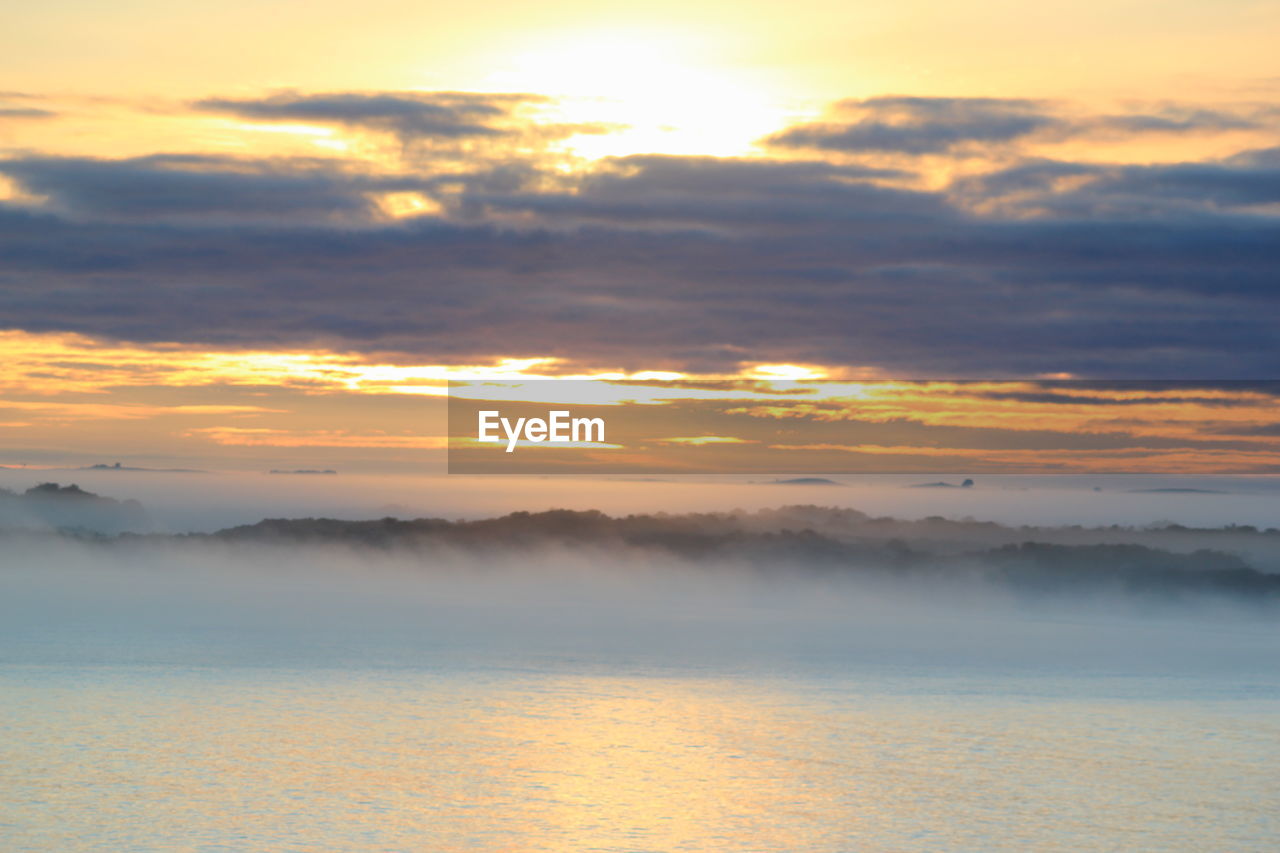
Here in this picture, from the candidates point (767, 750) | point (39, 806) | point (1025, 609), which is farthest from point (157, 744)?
point (1025, 609)

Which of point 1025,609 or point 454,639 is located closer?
point 454,639

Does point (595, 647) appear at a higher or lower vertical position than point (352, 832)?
lower

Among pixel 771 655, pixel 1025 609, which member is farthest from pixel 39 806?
pixel 1025 609

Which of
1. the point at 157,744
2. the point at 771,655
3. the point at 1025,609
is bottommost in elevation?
the point at 1025,609

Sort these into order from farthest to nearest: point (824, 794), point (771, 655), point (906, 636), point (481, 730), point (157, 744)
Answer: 1. point (906, 636)
2. point (771, 655)
3. point (481, 730)
4. point (157, 744)
5. point (824, 794)

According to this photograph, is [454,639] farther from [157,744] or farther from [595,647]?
[157,744]

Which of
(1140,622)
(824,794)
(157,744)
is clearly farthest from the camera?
(1140,622)

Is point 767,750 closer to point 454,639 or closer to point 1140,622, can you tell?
point 454,639
